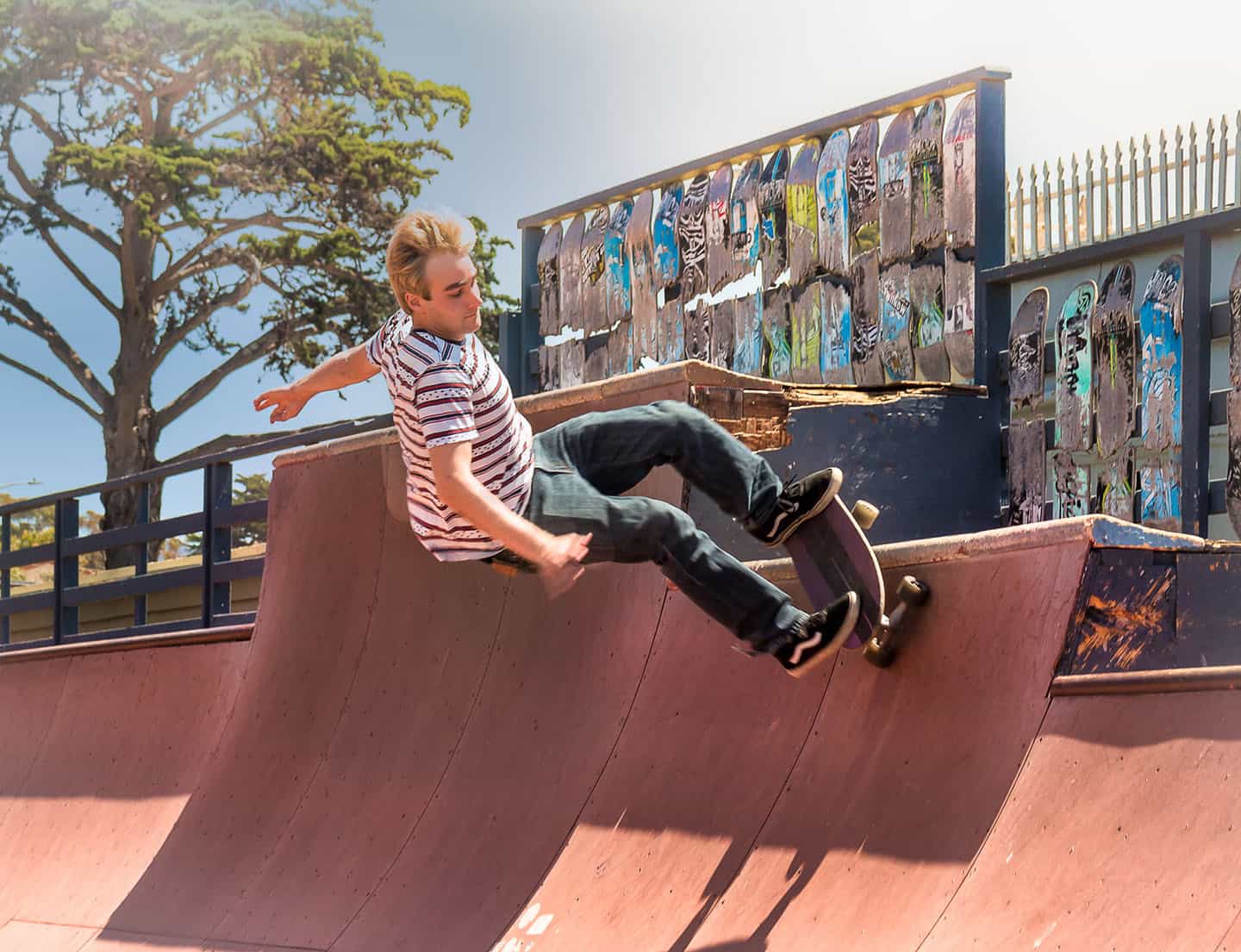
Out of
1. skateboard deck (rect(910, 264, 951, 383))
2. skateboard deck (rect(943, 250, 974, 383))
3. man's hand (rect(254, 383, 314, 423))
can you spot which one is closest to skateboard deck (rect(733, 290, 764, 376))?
skateboard deck (rect(910, 264, 951, 383))

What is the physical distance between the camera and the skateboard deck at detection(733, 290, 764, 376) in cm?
1045

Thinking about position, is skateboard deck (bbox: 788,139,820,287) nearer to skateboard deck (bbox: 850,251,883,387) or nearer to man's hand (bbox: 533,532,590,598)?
skateboard deck (bbox: 850,251,883,387)

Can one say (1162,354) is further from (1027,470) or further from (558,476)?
(558,476)

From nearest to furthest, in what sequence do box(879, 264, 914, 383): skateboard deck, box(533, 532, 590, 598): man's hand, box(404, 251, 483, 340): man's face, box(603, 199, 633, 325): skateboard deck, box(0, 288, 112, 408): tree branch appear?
box(533, 532, 590, 598): man's hand, box(404, 251, 483, 340): man's face, box(879, 264, 914, 383): skateboard deck, box(603, 199, 633, 325): skateboard deck, box(0, 288, 112, 408): tree branch

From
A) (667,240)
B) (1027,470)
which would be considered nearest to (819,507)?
(1027,470)

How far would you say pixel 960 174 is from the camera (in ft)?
29.0

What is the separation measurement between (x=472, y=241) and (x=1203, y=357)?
4.89 m

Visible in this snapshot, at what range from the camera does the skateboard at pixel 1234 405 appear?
7.33 meters

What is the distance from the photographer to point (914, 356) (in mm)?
9133

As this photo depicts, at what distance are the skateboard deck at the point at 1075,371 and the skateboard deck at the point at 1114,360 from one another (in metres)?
0.05

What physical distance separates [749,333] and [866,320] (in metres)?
Result: 1.24

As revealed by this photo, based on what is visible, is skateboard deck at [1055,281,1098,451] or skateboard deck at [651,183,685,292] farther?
skateboard deck at [651,183,685,292]

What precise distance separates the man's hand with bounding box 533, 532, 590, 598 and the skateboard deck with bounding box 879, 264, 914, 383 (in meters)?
5.70

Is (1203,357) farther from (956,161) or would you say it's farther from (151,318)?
(151,318)
